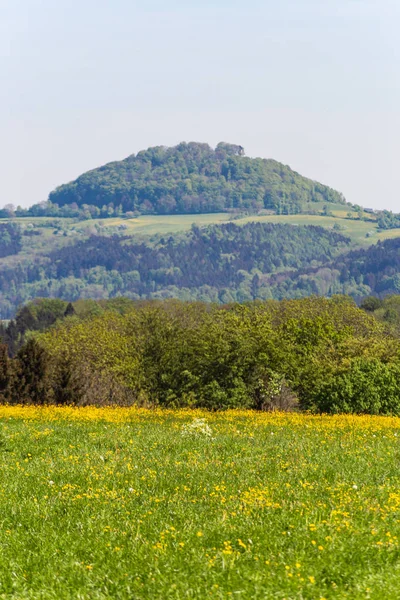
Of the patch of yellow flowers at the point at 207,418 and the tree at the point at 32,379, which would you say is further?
the tree at the point at 32,379

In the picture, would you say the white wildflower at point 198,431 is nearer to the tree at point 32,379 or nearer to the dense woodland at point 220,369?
the dense woodland at point 220,369

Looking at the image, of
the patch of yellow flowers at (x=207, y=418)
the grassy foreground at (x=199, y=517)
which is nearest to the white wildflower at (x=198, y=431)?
the grassy foreground at (x=199, y=517)

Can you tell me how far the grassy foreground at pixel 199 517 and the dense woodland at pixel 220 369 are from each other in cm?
1703

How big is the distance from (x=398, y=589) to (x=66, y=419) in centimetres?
2194

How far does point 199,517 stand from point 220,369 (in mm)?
35661

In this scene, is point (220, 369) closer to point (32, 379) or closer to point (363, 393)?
point (32, 379)

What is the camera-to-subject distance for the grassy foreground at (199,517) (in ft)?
32.2

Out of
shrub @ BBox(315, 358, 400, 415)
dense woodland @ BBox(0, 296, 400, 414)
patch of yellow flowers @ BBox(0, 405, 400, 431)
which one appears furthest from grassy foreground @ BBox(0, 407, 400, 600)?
dense woodland @ BBox(0, 296, 400, 414)

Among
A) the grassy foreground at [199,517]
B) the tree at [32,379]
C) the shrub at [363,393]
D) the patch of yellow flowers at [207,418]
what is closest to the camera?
the grassy foreground at [199,517]

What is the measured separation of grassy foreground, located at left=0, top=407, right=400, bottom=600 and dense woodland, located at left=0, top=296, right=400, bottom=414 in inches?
670

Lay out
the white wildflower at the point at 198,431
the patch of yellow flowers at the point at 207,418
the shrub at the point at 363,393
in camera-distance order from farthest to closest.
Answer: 1. the shrub at the point at 363,393
2. the patch of yellow flowers at the point at 207,418
3. the white wildflower at the point at 198,431

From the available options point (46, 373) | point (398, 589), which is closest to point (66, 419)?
point (46, 373)

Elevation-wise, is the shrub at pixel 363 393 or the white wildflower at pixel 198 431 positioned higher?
the white wildflower at pixel 198 431

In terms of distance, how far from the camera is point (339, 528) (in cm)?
1120
